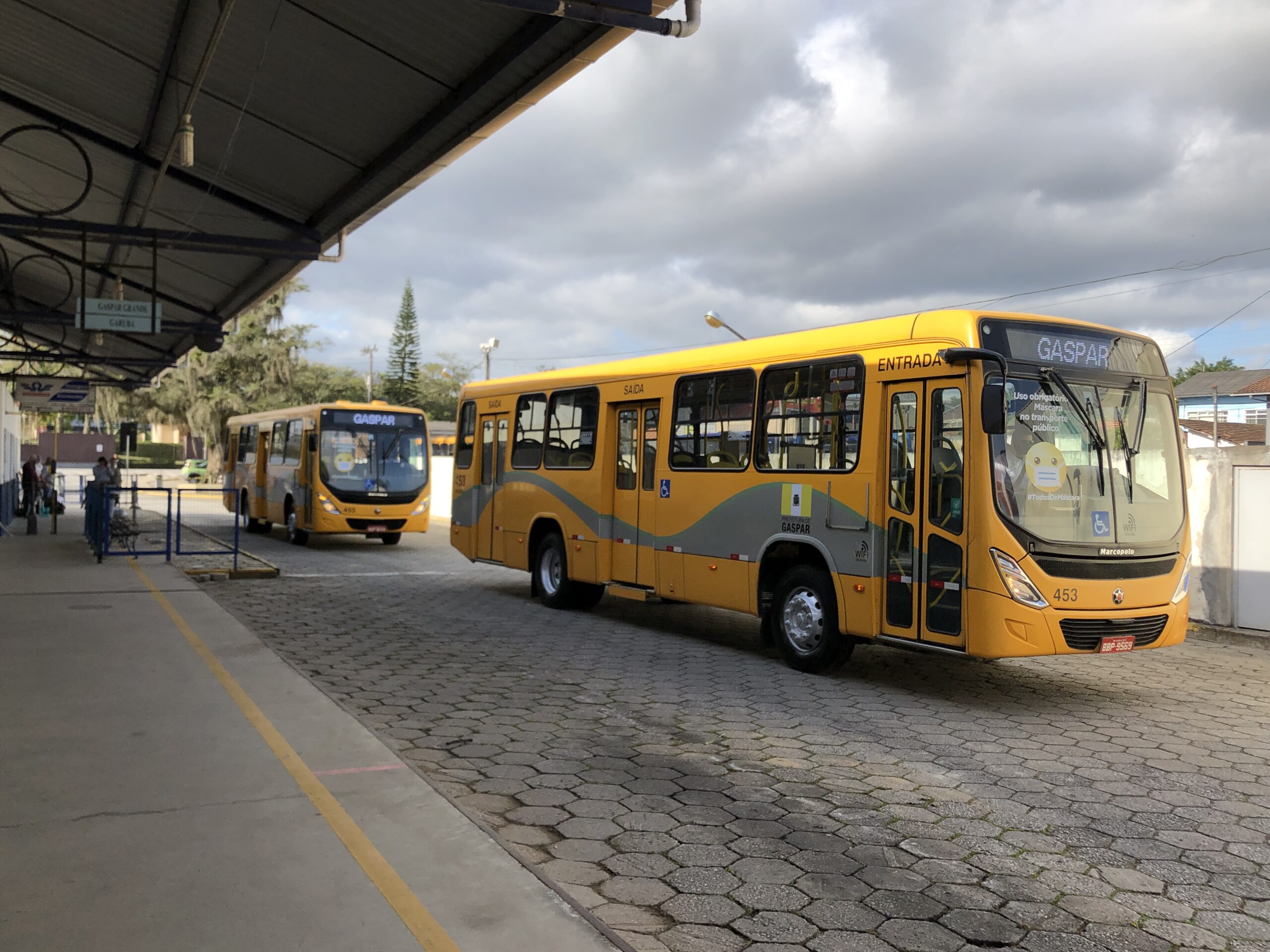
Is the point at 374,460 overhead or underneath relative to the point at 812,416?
underneath

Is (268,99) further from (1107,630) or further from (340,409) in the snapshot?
(340,409)

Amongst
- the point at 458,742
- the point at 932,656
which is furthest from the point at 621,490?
the point at 458,742

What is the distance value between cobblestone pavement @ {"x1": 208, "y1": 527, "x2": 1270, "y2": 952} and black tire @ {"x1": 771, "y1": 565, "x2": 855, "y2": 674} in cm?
25

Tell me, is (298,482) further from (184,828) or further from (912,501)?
(184,828)

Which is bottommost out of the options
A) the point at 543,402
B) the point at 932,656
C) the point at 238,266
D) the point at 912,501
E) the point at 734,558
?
the point at 932,656

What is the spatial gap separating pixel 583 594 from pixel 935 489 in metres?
5.95

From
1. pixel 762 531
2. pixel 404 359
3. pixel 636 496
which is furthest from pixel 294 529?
pixel 404 359

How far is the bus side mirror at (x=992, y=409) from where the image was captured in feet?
23.9

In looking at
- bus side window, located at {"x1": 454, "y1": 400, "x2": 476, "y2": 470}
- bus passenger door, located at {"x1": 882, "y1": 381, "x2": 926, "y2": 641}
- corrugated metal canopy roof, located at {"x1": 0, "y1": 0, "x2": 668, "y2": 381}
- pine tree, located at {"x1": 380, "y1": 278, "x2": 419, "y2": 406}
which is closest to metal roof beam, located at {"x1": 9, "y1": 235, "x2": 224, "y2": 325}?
corrugated metal canopy roof, located at {"x1": 0, "y1": 0, "x2": 668, "y2": 381}

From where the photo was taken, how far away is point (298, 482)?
2156 cm

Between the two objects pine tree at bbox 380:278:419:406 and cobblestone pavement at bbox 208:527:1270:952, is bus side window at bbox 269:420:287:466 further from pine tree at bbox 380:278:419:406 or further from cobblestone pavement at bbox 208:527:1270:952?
pine tree at bbox 380:278:419:406

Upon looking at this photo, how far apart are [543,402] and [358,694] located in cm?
621

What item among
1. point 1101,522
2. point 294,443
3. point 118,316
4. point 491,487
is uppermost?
point 118,316

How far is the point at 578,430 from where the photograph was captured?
1241 cm
